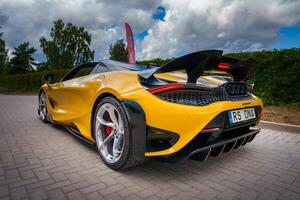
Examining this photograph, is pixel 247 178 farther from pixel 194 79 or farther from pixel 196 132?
pixel 194 79

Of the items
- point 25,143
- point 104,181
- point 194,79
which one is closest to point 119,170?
point 104,181

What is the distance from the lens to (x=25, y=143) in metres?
3.51

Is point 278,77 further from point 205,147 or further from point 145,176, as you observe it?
point 145,176

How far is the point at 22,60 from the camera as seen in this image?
55281 mm

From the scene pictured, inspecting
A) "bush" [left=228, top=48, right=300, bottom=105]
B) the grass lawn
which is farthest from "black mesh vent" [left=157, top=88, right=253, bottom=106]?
"bush" [left=228, top=48, right=300, bottom=105]

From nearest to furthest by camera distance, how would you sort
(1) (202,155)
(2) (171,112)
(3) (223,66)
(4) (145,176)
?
(2) (171,112) → (1) (202,155) → (4) (145,176) → (3) (223,66)

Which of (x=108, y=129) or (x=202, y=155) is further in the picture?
(x=108, y=129)

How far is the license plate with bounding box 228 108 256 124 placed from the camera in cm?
228

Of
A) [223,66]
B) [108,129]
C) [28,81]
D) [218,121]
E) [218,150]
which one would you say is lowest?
[218,150]

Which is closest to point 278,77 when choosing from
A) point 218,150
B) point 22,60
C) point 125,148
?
point 218,150

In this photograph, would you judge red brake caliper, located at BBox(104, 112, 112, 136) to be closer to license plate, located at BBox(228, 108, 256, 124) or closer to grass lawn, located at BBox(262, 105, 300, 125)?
license plate, located at BBox(228, 108, 256, 124)

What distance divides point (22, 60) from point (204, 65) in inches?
2447

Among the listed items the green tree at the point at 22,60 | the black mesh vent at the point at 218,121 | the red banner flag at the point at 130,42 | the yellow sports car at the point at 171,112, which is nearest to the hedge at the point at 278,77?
the yellow sports car at the point at 171,112

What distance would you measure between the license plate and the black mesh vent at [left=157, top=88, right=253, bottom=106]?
16cm
